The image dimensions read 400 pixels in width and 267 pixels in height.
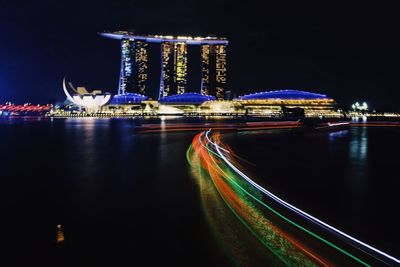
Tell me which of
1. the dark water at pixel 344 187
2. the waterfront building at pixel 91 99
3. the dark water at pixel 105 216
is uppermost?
the waterfront building at pixel 91 99

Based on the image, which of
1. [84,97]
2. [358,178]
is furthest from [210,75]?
[358,178]

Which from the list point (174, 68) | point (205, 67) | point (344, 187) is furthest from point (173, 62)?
point (344, 187)

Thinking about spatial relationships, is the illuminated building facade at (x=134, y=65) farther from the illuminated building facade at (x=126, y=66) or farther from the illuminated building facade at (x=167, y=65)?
the illuminated building facade at (x=167, y=65)

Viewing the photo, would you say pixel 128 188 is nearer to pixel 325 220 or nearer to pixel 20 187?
pixel 20 187

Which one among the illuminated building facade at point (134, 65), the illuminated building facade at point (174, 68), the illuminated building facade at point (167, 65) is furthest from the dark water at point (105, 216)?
the illuminated building facade at point (174, 68)

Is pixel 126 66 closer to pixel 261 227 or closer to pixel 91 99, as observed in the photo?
pixel 91 99

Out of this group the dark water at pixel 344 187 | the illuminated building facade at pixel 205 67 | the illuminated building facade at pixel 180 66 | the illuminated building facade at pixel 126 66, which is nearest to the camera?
the dark water at pixel 344 187
